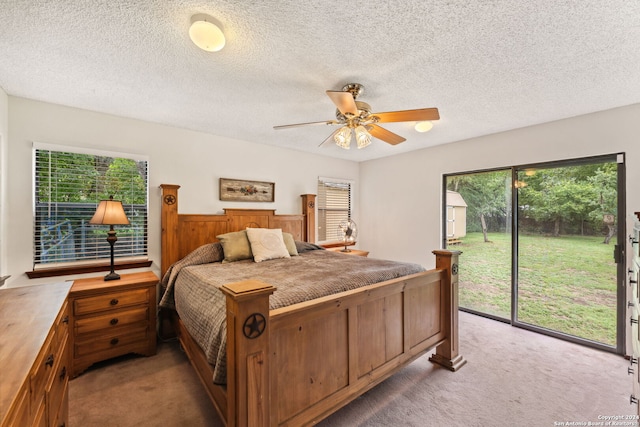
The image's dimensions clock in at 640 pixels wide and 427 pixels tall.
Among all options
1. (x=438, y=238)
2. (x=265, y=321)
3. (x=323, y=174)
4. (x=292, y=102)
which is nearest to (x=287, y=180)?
(x=323, y=174)

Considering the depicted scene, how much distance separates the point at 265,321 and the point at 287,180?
124 inches

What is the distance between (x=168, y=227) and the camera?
3.09 meters

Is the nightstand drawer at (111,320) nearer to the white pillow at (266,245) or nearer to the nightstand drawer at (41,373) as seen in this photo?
the white pillow at (266,245)

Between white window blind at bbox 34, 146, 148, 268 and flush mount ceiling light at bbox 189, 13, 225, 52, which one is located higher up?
flush mount ceiling light at bbox 189, 13, 225, 52

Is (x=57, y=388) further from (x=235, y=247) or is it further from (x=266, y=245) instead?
(x=266, y=245)

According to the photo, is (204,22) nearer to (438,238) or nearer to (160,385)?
(160,385)

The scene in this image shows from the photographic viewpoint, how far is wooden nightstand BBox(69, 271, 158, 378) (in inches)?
89.3

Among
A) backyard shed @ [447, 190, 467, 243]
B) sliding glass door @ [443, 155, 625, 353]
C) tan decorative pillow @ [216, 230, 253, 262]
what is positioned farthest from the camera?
backyard shed @ [447, 190, 467, 243]

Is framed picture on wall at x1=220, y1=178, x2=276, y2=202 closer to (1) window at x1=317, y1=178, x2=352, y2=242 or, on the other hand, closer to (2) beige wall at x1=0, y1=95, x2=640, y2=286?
(2) beige wall at x1=0, y1=95, x2=640, y2=286

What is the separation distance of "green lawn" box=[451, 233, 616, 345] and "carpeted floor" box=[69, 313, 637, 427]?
1.23ft

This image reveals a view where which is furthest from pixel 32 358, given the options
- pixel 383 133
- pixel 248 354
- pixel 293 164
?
pixel 293 164

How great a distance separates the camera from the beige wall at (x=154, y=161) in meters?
2.44

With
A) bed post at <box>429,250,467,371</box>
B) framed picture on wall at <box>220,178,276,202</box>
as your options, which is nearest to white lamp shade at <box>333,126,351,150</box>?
bed post at <box>429,250,467,371</box>

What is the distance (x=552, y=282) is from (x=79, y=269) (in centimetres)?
511
